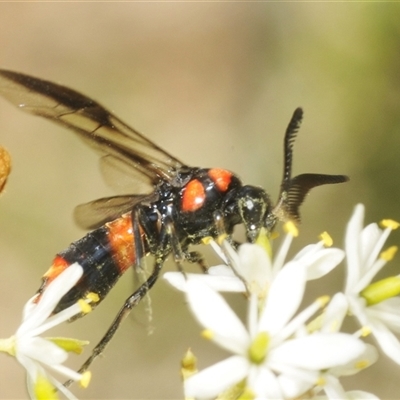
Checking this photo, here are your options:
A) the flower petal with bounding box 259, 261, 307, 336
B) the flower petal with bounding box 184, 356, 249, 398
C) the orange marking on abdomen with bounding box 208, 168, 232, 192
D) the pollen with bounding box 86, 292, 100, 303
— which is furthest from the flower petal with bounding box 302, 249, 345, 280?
the pollen with bounding box 86, 292, 100, 303

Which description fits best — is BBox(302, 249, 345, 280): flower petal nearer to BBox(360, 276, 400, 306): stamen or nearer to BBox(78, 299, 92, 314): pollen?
BBox(360, 276, 400, 306): stamen

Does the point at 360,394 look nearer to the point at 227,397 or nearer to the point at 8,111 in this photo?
the point at 227,397

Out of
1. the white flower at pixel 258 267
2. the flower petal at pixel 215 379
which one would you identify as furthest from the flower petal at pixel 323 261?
the flower petal at pixel 215 379

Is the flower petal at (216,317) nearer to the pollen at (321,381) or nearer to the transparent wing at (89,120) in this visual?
the pollen at (321,381)

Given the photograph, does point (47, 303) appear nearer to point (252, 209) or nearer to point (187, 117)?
point (252, 209)

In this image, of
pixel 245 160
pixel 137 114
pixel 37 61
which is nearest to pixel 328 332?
pixel 245 160

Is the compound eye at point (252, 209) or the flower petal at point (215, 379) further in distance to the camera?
the compound eye at point (252, 209)

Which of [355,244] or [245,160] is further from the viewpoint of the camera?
[245,160]
